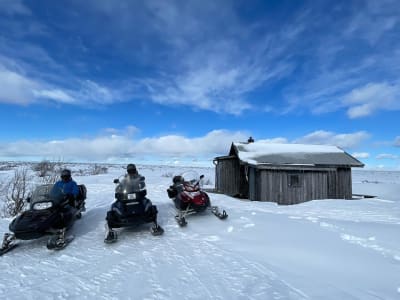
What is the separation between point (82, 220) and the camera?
696cm

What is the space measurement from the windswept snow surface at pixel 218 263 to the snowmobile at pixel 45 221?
25 cm

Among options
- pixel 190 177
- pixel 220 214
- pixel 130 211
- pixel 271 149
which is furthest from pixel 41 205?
pixel 271 149

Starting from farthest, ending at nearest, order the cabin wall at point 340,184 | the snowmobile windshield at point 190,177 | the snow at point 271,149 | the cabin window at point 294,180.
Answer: the snow at point 271,149
the cabin wall at point 340,184
the cabin window at point 294,180
the snowmobile windshield at point 190,177

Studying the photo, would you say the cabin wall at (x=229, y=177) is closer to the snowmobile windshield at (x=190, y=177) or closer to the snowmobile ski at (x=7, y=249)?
the snowmobile windshield at (x=190, y=177)

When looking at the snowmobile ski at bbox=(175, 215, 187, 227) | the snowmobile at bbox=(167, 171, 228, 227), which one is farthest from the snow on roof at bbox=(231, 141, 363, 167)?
the snowmobile ski at bbox=(175, 215, 187, 227)

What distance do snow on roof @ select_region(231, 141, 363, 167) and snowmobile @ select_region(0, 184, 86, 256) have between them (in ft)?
32.1

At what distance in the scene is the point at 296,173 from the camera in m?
13.8

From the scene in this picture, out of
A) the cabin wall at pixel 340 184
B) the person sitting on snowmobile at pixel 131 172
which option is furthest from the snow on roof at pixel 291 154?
the person sitting on snowmobile at pixel 131 172

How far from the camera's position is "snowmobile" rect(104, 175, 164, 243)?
5559 millimetres

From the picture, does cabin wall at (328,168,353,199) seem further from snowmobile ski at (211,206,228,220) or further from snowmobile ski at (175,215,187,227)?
snowmobile ski at (175,215,187,227)

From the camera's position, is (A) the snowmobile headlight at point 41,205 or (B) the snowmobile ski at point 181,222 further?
(B) the snowmobile ski at point 181,222

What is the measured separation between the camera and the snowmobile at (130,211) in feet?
18.2

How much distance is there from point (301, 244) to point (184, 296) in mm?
2980

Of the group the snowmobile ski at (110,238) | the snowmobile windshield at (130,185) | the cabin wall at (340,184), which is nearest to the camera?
the snowmobile ski at (110,238)
